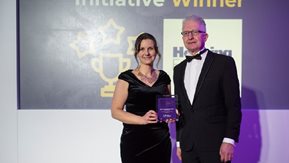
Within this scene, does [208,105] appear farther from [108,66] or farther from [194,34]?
[108,66]

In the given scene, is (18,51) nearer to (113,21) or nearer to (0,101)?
(0,101)

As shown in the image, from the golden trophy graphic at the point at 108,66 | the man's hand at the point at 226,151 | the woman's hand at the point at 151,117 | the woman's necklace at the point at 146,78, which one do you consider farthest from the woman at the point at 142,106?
the golden trophy graphic at the point at 108,66

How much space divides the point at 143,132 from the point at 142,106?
204 mm

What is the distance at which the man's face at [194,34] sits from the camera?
2.16m

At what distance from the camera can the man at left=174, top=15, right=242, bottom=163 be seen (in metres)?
2.09

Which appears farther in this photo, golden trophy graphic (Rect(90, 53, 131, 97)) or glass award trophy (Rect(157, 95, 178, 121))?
golden trophy graphic (Rect(90, 53, 131, 97))

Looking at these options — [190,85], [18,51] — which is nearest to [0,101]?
[18,51]

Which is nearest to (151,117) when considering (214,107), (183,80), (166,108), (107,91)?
(166,108)

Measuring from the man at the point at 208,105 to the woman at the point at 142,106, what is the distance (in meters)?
0.32

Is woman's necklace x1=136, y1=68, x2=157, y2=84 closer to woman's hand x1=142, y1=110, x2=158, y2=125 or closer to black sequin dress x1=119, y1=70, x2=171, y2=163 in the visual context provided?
black sequin dress x1=119, y1=70, x2=171, y2=163

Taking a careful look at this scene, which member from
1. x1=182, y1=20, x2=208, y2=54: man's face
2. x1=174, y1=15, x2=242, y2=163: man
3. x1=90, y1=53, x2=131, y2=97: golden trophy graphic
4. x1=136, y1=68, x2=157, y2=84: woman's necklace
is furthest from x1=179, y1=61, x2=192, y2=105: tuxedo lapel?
x1=90, y1=53, x2=131, y2=97: golden trophy graphic

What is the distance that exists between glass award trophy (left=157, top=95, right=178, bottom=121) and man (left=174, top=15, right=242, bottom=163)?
73mm

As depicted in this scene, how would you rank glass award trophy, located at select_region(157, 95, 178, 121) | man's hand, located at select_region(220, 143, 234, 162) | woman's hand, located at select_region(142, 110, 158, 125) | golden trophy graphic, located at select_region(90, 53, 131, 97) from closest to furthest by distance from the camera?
man's hand, located at select_region(220, 143, 234, 162), glass award trophy, located at select_region(157, 95, 178, 121), woman's hand, located at select_region(142, 110, 158, 125), golden trophy graphic, located at select_region(90, 53, 131, 97)

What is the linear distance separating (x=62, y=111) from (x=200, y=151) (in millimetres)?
1896
